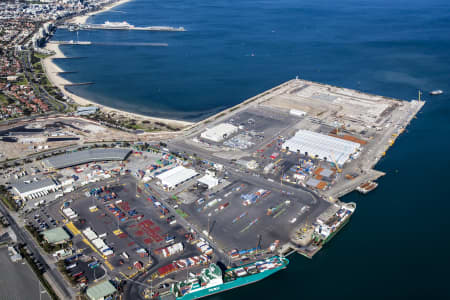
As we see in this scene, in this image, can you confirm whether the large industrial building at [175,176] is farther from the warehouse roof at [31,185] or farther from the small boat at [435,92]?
the small boat at [435,92]

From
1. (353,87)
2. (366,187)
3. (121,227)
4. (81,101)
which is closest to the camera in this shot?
(121,227)

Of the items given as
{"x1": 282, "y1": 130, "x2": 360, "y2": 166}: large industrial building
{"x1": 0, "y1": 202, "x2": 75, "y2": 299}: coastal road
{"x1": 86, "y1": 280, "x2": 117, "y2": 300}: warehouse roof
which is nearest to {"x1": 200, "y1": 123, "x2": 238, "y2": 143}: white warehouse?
{"x1": 282, "y1": 130, "x2": 360, "y2": 166}: large industrial building

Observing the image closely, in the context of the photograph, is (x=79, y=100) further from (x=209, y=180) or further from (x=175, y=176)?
(x=209, y=180)

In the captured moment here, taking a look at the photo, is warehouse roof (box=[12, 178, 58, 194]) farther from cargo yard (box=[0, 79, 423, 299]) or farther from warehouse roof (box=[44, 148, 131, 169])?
warehouse roof (box=[44, 148, 131, 169])

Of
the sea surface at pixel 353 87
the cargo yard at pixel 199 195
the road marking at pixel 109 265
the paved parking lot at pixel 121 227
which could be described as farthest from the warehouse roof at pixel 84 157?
the sea surface at pixel 353 87

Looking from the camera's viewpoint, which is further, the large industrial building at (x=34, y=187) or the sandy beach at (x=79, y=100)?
the sandy beach at (x=79, y=100)

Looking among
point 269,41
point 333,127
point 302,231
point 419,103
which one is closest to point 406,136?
point 333,127

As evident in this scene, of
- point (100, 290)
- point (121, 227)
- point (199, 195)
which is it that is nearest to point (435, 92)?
point (199, 195)
